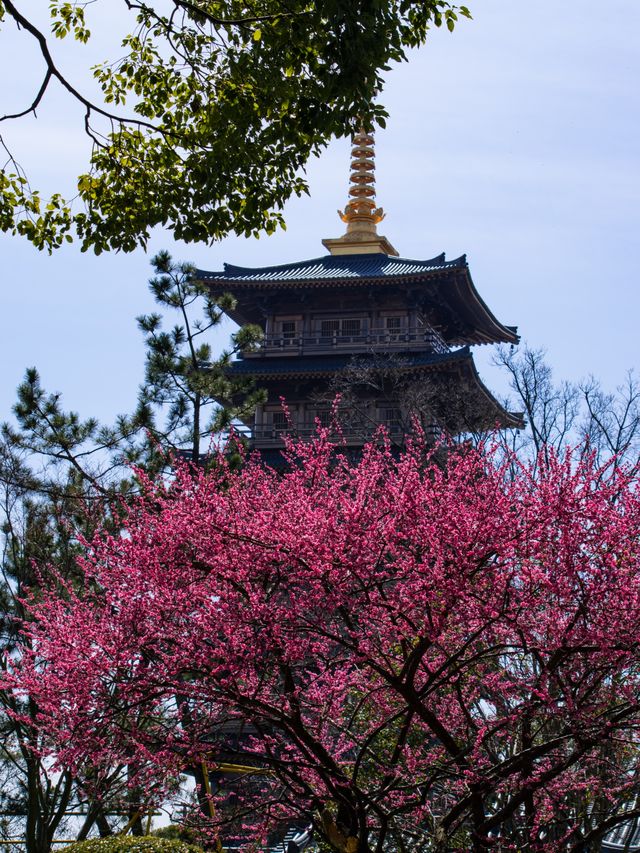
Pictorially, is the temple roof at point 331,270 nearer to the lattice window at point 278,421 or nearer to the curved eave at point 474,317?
the curved eave at point 474,317

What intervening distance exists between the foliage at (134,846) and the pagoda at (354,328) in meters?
19.4

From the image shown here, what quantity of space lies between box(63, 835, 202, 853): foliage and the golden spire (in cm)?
2825

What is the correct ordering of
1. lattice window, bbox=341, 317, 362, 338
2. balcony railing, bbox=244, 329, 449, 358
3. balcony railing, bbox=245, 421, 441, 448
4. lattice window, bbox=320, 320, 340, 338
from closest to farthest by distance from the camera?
balcony railing, bbox=245, 421, 441, 448 < balcony railing, bbox=244, 329, 449, 358 < lattice window, bbox=341, 317, 362, 338 < lattice window, bbox=320, 320, 340, 338

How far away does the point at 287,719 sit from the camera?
717 centimetres

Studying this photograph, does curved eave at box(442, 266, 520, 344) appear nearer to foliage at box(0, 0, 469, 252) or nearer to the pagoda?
the pagoda

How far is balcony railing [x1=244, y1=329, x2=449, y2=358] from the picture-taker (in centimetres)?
3203

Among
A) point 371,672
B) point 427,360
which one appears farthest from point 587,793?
point 427,360

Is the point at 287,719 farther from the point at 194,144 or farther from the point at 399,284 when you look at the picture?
the point at 399,284

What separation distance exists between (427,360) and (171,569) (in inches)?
935

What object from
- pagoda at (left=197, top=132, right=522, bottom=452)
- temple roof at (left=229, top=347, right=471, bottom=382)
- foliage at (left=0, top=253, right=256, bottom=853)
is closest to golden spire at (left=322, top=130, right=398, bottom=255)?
pagoda at (left=197, top=132, right=522, bottom=452)

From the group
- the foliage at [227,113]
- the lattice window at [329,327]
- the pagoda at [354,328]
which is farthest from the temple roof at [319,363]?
the foliage at [227,113]

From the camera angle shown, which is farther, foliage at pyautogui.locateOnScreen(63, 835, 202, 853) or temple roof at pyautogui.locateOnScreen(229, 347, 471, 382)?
temple roof at pyautogui.locateOnScreen(229, 347, 471, 382)

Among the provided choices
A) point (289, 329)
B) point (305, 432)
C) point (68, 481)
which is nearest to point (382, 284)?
point (289, 329)

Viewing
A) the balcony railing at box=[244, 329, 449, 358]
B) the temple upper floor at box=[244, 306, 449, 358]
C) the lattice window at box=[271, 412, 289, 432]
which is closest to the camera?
the balcony railing at box=[244, 329, 449, 358]
